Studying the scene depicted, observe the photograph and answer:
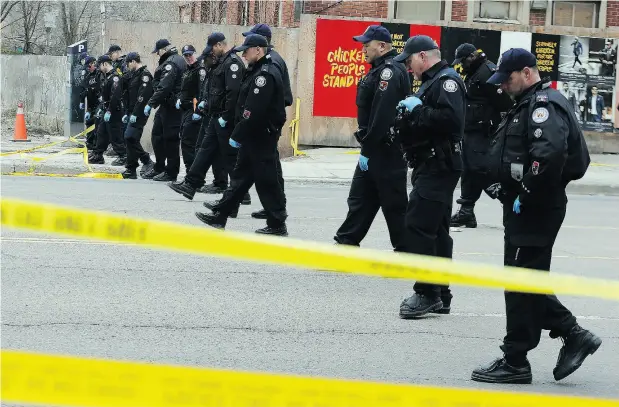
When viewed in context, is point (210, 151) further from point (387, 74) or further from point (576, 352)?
point (576, 352)

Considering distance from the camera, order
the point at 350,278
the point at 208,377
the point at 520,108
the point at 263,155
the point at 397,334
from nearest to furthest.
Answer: the point at 208,377 → the point at 520,108 → the point at 397,334 → the point at 350,278 → the point at 263,155

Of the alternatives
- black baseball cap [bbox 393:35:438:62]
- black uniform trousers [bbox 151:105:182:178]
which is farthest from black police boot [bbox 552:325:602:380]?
black uniform trousers [bbox 151:105:182:178]

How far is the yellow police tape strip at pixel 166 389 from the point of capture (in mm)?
3445

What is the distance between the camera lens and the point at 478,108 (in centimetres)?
1165

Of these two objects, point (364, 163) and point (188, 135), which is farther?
point (188, 135)

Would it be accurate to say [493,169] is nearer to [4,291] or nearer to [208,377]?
[208,377]

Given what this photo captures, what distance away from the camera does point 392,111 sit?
848 cm

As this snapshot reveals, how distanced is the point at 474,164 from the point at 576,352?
5.92 metres

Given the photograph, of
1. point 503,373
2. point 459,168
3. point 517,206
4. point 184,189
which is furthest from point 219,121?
point 503,373

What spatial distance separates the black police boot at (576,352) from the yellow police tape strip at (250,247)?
6.59 ft

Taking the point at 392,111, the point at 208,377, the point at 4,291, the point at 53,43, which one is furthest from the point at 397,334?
the point at 53,43

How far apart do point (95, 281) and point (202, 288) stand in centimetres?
82

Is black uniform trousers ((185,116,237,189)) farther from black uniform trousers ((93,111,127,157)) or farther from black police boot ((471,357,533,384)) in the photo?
black police boot ((471,357,533,384))

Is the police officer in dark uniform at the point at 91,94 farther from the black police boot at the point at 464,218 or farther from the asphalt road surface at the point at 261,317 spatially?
the asphalt road surface at the point at 261,317
